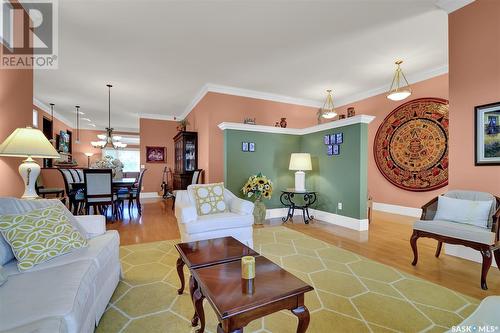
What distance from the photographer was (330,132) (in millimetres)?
4512

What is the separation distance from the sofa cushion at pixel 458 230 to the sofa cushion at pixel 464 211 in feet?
0.29

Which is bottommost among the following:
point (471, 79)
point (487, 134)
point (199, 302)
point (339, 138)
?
point (199, 302)

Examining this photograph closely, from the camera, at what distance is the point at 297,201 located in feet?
17.0

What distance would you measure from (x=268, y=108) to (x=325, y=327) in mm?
5095

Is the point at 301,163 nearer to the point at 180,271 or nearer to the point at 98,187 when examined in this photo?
the point at 180,271

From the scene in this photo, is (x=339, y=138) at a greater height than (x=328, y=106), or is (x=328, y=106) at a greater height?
(x=328, y=106)

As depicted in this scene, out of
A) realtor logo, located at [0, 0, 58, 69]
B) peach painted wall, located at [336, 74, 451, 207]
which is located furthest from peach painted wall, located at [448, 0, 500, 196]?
realtor logo, located at [0, 0, 58, 69]

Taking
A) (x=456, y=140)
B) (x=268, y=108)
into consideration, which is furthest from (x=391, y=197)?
(x=268, y=108)

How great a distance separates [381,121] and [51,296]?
6.20 metres

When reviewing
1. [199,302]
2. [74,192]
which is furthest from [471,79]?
[74,192]

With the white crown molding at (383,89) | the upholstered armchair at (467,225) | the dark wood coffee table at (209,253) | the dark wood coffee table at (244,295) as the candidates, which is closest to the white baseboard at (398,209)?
the upholstered armchair at (467,225)

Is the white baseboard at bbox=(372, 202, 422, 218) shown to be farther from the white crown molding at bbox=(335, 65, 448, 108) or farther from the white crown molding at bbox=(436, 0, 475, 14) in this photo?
the white crown molding at bbox=(436, 0, 475, 14)

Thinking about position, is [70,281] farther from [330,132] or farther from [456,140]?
[330,132]

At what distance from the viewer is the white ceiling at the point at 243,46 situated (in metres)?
2.80
